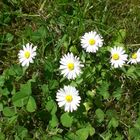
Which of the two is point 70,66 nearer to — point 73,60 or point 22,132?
point 73,60

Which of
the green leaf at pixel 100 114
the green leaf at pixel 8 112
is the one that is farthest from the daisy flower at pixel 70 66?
the green leaf at pixel 8 112

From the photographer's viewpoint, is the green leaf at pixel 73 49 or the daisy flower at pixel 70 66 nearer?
the daisy flower at pixel 70 66

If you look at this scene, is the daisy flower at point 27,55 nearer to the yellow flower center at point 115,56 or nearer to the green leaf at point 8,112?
the green leaf at point 8,112

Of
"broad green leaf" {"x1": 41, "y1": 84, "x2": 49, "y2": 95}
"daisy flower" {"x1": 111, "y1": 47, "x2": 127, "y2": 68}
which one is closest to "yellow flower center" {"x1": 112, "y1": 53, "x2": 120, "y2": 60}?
"daisy flower" {"x1": 111, "y1": 47, "x2": 127, "y2": 68}

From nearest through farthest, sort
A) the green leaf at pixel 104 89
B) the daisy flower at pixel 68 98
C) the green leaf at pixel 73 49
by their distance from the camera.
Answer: the daisy flower at pixel 68 98, the green leaf at pixel 104 89, the green leaf at pixel 73 49

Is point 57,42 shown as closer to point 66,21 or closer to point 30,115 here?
point 66,21

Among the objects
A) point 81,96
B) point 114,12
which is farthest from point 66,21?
point 81,96

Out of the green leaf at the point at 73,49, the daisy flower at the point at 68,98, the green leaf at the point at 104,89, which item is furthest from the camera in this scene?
the green leaf at the point at 73,49
